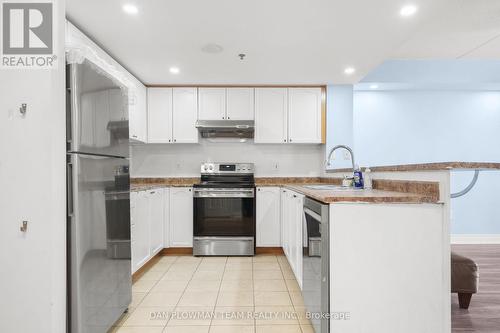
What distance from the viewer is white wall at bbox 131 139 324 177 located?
14.1 ft

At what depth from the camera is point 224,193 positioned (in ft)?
12.1

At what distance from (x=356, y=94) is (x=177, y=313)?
155 inches

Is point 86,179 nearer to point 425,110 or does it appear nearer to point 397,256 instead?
point 397,256

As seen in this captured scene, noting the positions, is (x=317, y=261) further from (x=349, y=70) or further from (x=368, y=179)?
(x=349, y=70)

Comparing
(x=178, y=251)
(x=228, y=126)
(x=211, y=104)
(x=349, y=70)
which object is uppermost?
(x=349, y=70)

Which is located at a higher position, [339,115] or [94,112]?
[339,115]

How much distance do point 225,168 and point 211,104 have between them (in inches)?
36.4

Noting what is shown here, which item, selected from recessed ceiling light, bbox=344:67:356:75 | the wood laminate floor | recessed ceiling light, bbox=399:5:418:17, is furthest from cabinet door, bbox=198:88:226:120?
the wood laminate floor

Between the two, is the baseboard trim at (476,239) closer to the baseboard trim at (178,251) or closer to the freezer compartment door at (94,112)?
the baseboard trim at (178,251)

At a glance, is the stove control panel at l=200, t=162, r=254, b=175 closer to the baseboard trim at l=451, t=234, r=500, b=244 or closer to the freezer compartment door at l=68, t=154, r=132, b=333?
the freezer compartment door at l=68, t=154, r=132, b=333

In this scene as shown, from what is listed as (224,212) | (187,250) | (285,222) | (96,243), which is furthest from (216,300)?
(187,250)

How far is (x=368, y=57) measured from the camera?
3029mm

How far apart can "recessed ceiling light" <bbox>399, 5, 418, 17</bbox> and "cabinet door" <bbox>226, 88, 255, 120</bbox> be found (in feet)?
7.11

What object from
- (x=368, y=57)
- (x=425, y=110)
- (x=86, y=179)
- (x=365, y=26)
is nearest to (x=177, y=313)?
(x=86, y=179)
